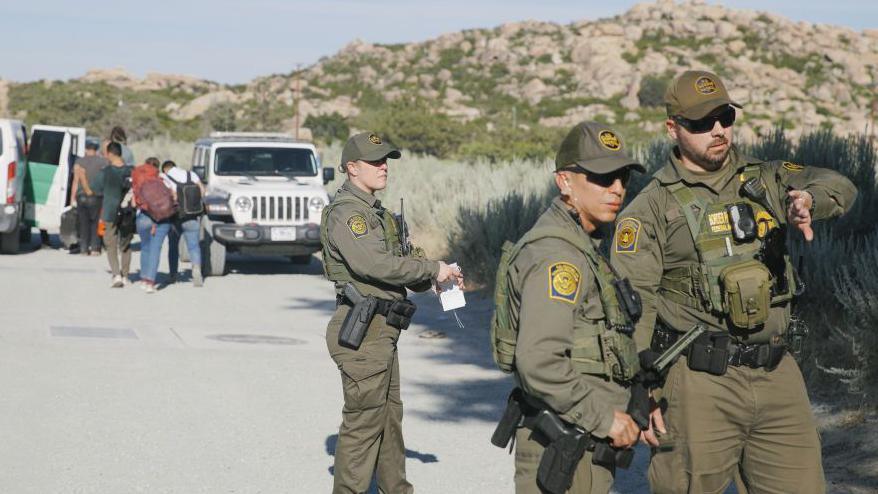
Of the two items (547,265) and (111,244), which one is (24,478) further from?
(111,244)

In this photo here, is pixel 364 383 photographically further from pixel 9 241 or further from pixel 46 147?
pixel 46 147

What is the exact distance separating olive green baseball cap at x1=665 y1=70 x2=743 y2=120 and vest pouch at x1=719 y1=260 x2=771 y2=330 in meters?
0.60

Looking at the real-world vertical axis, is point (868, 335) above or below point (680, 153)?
below

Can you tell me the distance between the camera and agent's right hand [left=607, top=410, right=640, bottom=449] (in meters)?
3.67

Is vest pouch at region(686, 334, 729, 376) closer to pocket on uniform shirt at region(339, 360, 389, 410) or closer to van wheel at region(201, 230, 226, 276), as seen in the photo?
pocket on uniform shirt at region(339, 360, 389, 410)

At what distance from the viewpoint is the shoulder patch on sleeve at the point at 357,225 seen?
574 cm

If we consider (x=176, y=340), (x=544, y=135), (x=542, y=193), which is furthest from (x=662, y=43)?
(x=176, y=340)

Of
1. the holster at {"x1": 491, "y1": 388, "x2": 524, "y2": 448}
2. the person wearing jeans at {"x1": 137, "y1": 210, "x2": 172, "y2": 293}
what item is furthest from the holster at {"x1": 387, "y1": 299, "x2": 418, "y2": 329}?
the person wearing jeans at {"x1": 137, "y1": 210, "x2": 172, "y2": 293}

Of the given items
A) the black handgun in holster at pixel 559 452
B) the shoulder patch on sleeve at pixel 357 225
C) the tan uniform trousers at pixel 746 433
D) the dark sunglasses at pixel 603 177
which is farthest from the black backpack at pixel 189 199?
the black handgun in holster at pixel 559 452

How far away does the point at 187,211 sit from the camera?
1533cm

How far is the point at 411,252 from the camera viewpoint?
Answer: 20.4 ft

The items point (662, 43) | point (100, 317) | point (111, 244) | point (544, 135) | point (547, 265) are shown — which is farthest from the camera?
point (662, 43)

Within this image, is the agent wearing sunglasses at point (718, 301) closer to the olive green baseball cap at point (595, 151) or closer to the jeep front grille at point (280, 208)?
the olive green baseball cap at point (595, 151)

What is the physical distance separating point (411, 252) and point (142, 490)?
192 cm
